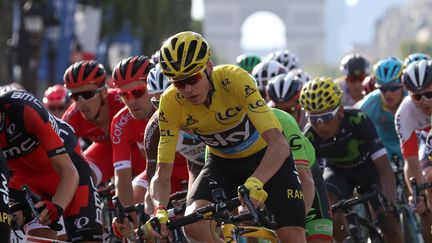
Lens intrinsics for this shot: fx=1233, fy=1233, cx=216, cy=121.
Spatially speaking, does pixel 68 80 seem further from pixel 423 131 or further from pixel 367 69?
pixel 367 69

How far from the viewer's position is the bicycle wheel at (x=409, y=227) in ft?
36.9

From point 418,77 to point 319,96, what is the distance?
2.86 ft

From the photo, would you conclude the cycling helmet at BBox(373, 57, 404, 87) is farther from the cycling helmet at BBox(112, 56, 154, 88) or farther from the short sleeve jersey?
the short sleeve jersey

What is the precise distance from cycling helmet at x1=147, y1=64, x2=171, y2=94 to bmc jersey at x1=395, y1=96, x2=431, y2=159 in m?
2.36

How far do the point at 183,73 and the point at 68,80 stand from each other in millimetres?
3610

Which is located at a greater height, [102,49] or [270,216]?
[270,216]

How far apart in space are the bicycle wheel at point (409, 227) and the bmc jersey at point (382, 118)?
70.0 inches

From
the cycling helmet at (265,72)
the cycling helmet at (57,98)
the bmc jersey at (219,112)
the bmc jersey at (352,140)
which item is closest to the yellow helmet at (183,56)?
the bmc jersey at (219,112)

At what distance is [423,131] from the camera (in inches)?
435

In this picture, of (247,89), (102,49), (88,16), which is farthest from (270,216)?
(102,49)

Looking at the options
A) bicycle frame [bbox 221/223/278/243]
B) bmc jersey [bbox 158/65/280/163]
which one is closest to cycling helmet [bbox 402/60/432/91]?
bmc jersey [bbox 158/65/280/163]

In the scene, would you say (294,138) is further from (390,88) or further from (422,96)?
(390,88)

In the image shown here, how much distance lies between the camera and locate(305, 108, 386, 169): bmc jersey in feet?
35.9

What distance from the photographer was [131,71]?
1041cm
